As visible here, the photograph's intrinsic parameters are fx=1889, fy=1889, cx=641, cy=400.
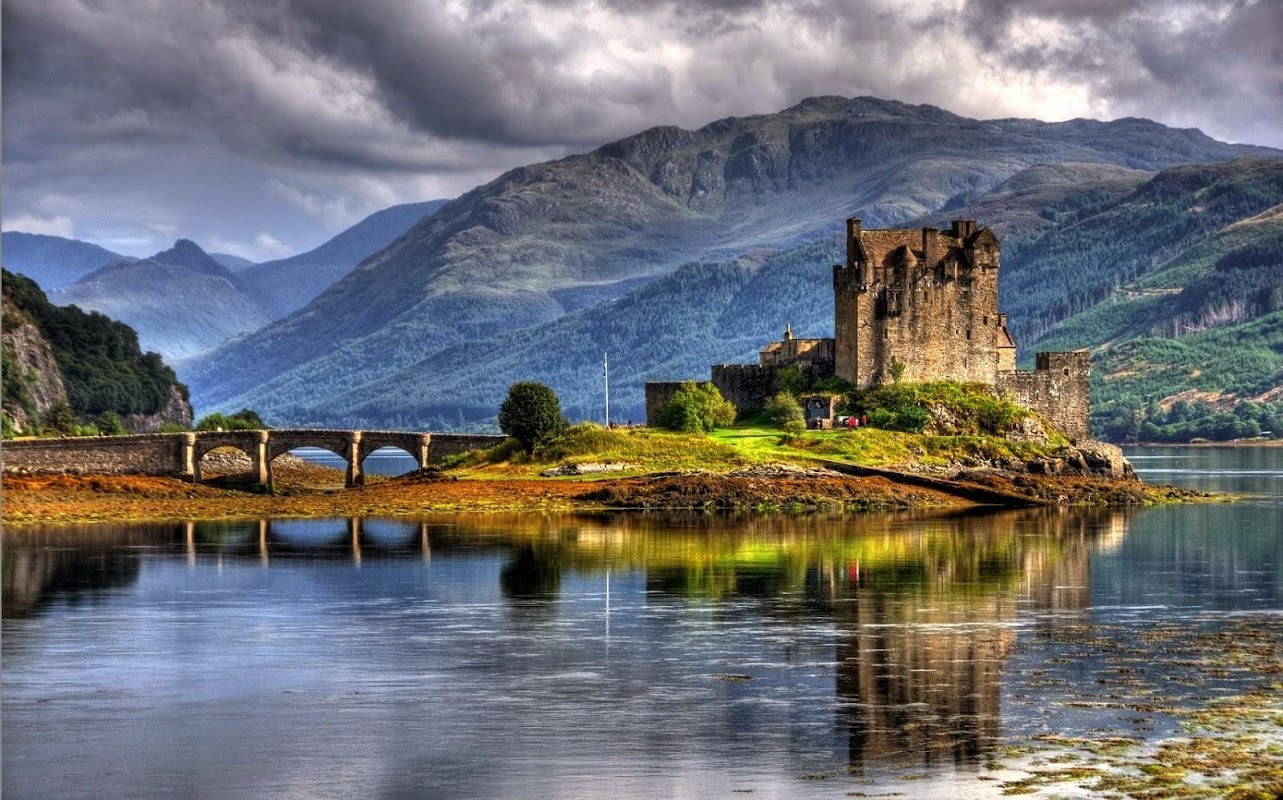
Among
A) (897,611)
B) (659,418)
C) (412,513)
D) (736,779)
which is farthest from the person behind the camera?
(659,418)

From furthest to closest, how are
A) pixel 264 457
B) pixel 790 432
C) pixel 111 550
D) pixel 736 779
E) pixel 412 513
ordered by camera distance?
pixel 264 457 → pixel 790 432 → pixel 412 513 → pixel 111 550 → pixel 736 779

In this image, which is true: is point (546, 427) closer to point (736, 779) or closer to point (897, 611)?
point (897, 611)

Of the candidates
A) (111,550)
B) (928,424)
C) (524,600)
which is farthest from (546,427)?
(524,600)

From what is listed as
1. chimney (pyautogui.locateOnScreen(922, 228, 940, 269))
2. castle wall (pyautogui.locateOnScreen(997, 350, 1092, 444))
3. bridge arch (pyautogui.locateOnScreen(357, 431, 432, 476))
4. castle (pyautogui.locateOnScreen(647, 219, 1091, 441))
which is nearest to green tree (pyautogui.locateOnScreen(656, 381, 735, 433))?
castle (pyautogui.locateOnScreen(647, 219, 1091, 441))

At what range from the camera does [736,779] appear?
115 ft

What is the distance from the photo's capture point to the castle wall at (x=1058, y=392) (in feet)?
400

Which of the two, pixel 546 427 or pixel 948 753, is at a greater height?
pixel 546 427

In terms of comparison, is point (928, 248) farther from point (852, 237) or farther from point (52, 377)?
point (52, 377)

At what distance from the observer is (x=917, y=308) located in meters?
118

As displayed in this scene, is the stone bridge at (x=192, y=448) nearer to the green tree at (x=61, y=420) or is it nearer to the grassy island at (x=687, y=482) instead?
the grassy island at (x=687, y=482)

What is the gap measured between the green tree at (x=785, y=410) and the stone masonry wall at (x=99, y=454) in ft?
132

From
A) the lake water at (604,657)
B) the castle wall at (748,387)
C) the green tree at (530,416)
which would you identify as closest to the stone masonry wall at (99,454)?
the green tree at (530,416)

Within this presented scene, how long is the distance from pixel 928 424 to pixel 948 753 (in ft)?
262

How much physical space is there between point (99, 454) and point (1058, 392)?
62869mm
